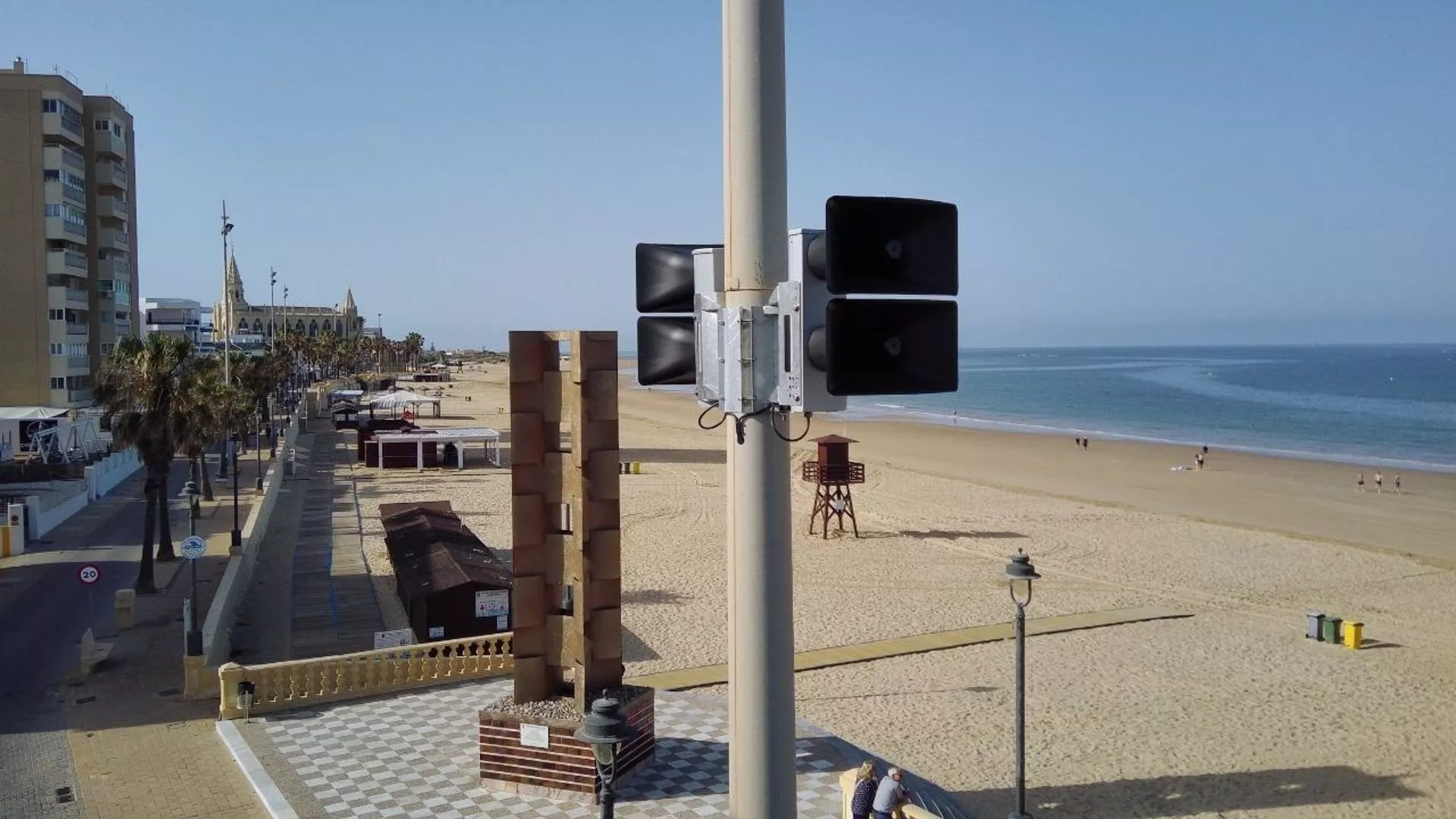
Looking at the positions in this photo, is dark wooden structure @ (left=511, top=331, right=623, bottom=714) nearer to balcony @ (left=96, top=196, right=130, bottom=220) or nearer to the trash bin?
the trash bin

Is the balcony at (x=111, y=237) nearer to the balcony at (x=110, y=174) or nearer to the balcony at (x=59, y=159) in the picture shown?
the balcony at (x=110, y=174)

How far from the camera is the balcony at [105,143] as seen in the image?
5378 cm

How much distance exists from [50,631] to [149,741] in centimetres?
799

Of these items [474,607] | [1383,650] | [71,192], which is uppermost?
[71,192]

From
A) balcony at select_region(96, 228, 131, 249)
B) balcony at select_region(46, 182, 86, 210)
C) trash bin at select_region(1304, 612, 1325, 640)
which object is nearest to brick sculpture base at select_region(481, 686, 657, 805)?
trash bin at select_region(1304, 612, 1325, 640)

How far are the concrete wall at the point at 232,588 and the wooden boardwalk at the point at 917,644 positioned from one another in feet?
22.0

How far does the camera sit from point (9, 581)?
25.0 meters

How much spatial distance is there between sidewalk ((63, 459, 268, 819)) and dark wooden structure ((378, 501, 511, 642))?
3.92 metres

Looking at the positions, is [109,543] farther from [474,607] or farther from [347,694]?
[347,694]

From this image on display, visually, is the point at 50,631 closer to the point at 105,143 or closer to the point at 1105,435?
the point at 105,143

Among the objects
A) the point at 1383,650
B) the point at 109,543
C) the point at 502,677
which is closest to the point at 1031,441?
the point at 1383,650

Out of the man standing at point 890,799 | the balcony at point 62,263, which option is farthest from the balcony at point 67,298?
the man standing at point 890,799

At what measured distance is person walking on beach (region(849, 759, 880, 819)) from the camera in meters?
10.3

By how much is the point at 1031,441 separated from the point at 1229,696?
53400 mm
